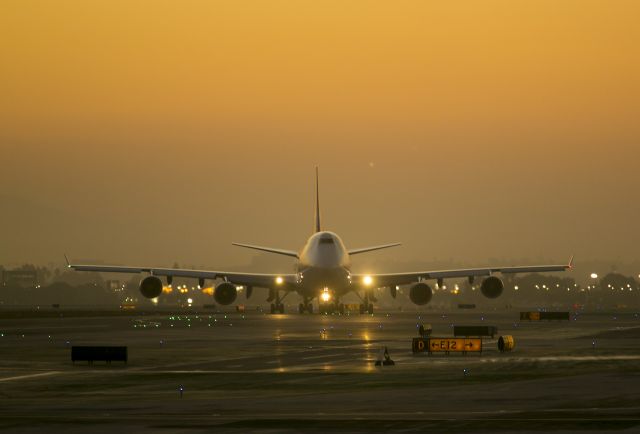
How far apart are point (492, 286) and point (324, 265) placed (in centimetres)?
1464

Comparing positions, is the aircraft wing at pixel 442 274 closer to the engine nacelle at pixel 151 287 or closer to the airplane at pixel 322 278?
the airplane at pixel 322 278

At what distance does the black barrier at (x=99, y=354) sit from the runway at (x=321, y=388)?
0.42m

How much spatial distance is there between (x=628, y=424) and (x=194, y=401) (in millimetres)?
10410

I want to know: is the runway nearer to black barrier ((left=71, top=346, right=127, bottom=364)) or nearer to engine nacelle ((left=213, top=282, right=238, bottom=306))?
black barrier ((left=71, top=346, right=127, bottom=364))

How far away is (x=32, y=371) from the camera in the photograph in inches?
1528

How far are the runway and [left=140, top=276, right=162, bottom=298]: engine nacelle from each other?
44441 millimetres

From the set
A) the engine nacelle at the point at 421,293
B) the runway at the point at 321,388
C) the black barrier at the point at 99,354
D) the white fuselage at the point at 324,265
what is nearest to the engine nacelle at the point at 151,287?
the white fuselage at the point at 324,265

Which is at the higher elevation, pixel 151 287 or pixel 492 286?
pixel 151 287

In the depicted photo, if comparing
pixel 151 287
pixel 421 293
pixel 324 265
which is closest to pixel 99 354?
pixel 324 265

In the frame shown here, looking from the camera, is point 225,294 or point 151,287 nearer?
point 151,287

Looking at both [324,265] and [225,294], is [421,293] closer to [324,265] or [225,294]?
[324,265]

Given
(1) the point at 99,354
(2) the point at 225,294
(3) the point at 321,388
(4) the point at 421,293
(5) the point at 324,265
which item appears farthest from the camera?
(4) the point at 421,293

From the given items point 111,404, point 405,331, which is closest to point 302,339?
point 405,331

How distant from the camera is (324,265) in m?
96.2
